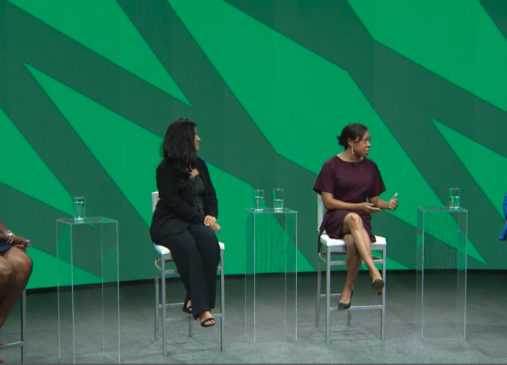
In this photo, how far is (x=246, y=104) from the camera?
535cm

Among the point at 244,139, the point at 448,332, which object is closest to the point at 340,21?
the point at 244,139

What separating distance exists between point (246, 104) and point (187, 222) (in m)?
1.89

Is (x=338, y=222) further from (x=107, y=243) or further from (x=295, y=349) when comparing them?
(x=107, y=243)

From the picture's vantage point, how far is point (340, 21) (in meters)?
5.41

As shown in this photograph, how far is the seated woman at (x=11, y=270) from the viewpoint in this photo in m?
3.18

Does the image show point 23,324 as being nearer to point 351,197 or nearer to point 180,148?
point 180,148

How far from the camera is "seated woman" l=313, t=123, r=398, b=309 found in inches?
153

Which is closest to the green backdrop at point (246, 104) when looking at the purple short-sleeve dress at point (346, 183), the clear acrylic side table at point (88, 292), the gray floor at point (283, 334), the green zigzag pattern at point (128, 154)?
the green zigzag pattern at point (128, 154)

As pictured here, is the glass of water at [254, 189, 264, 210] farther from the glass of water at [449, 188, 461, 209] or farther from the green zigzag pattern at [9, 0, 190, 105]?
the green zigzag pattern at [9, 0, 190, 105]

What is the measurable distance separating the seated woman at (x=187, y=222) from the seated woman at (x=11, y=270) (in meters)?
0.74

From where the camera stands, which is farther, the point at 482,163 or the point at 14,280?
the point at 482,163

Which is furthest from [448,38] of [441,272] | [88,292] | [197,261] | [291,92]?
[88,292]

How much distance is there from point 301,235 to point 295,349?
197cm

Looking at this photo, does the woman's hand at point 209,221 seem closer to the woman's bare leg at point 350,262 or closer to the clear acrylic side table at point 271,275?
the clear acrylic side table at point 271,275
